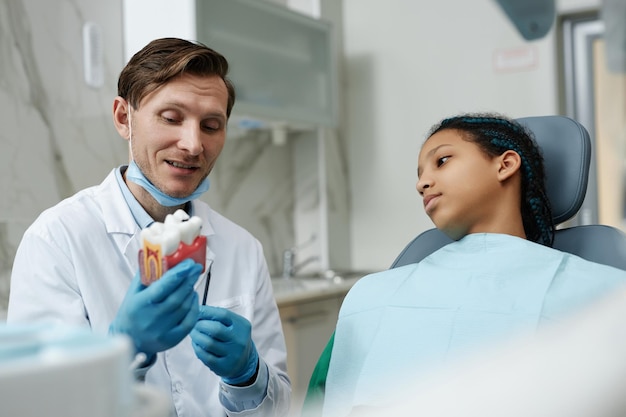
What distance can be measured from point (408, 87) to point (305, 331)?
1.45 meters

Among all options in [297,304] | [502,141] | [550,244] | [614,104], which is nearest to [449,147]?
[502,141]

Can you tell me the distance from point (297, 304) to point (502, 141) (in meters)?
1.55

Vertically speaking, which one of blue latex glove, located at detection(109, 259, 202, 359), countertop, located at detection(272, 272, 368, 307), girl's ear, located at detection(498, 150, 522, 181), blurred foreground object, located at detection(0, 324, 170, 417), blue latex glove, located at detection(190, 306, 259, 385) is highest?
girl's ear, located at detection(498, 150, 522, 181)

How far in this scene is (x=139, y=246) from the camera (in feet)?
4.40

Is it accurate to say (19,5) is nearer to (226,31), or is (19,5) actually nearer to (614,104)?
(226,31)

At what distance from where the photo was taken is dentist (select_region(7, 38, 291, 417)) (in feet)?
3.95

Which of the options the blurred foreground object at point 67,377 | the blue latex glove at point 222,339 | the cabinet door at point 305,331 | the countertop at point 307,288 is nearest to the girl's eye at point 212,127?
the blue latex glove at point 222,339

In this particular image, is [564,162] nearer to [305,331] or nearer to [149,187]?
[149,187]

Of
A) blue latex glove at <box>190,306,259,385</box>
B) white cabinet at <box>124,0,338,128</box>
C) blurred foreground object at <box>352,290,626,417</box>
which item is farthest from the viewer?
white cabinet at <box>124,0,338,128</box>

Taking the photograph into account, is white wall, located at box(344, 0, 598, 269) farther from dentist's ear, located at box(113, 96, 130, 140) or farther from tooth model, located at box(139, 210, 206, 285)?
tooth model, located at box(139, 210, 206, 285)

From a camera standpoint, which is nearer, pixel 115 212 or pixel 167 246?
pixel 167 246

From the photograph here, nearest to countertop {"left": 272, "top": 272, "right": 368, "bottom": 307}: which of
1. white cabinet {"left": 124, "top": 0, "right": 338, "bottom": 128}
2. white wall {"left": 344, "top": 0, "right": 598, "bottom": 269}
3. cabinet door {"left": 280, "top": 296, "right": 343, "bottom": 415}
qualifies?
cabinet door {"left": 280, "top": 296, "right": 343, "bottom": 415}

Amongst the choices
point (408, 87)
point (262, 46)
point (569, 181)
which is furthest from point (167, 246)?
point (408, 87)

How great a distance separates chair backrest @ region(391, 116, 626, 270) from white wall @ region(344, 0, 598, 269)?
1.74m
